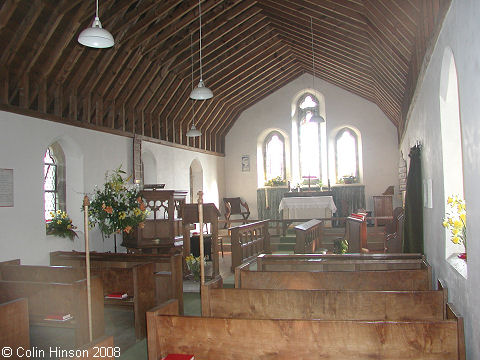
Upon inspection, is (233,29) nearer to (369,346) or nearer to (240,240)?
(240,240)

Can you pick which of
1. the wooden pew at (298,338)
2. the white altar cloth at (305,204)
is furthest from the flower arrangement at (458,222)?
the white altar cloth at (305,204)

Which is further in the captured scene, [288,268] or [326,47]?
[326,47]

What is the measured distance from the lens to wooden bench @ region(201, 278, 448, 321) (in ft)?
9.76

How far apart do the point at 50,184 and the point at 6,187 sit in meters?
1.56

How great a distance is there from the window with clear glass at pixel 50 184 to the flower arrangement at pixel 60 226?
0.21m

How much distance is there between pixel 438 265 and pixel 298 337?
93.5 inches

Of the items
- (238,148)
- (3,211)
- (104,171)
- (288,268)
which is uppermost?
(238,148)

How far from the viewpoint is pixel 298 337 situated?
94.0 inches

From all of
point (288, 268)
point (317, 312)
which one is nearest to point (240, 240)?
point (288, 268)

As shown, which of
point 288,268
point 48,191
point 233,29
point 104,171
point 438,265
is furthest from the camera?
point 233,29

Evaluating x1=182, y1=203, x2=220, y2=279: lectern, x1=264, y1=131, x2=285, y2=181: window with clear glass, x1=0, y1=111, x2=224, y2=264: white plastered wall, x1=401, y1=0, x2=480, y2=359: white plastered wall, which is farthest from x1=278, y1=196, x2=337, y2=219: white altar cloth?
x1=401, y1=0, x2=480, y2=359: white plastered wall

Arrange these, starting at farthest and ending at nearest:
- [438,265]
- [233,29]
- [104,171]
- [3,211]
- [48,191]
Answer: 1. [233,29]
2. [104,171]
3. [48,191]
4. [3,211]
5. [438,265]

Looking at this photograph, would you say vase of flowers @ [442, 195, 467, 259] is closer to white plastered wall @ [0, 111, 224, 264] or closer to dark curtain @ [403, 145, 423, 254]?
dark curtain @ [403, 145, 423, 254]

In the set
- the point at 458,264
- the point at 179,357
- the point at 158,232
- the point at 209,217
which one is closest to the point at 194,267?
the point at 209,217
